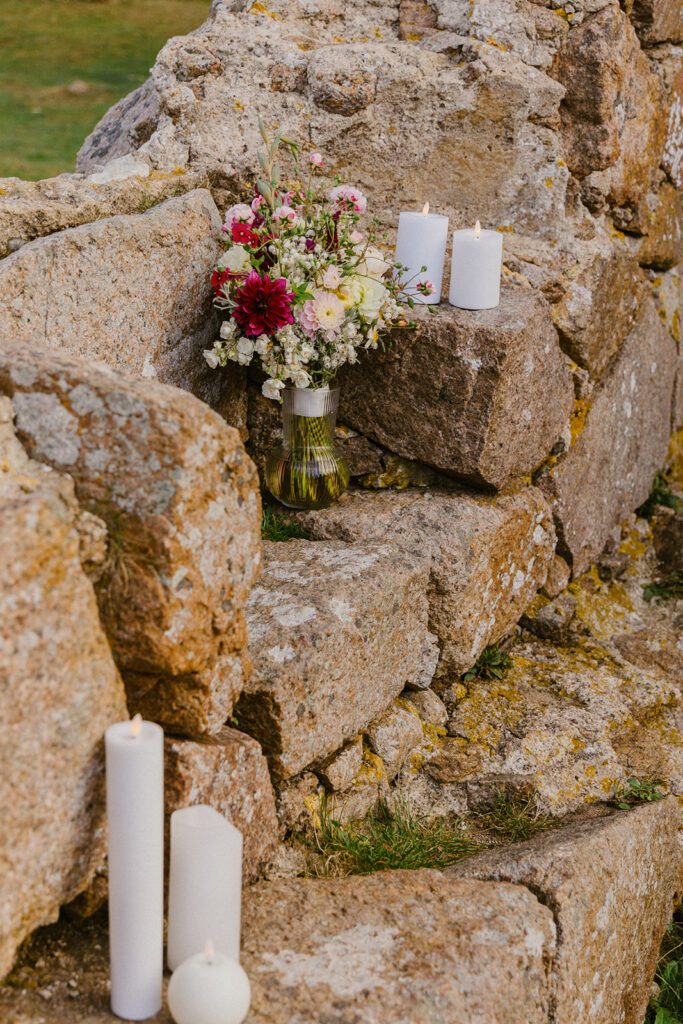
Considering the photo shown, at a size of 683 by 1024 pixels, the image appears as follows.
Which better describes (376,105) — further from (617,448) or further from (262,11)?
(617,448)

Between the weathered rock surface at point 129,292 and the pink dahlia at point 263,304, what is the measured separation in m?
0.19

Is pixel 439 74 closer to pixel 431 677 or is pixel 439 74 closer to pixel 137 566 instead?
pixel 431 677

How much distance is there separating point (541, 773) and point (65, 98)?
7492mm

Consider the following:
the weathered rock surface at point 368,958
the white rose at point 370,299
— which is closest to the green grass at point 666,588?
the white rose at point 370,299

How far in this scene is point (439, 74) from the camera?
3.10 m

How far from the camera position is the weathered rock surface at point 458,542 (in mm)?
2707

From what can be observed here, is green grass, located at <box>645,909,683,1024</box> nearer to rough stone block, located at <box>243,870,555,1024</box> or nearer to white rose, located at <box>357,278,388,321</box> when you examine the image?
rough stone block, located at <box>243,870,555,1024</box>

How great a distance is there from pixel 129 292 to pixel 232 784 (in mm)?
1203

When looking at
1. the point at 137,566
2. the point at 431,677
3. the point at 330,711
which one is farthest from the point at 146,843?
the point at 431,677

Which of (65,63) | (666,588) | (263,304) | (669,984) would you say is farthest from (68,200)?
(65,63)

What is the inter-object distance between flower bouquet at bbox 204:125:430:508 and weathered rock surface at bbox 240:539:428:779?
0.26m

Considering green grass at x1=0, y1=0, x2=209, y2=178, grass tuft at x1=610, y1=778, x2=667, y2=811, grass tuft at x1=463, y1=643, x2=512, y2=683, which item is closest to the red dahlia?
grass tuft at x1=463, y1=643, x2=512, y2=683

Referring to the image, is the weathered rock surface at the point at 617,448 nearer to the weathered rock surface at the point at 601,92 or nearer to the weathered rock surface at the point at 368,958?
the weathered rock surface at the point at 601,92

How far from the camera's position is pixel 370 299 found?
267 centimetres
